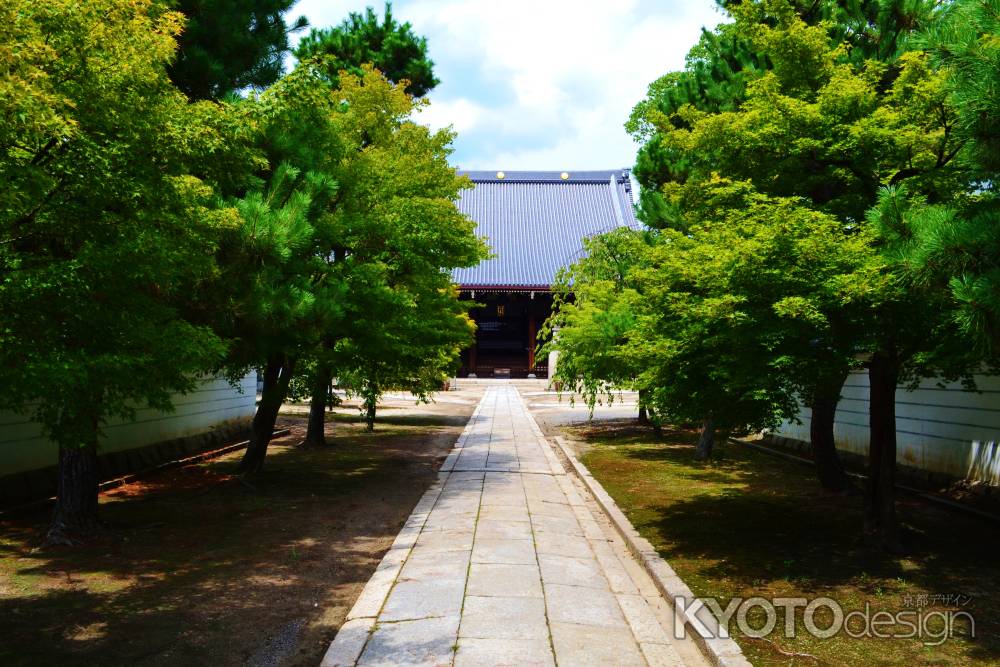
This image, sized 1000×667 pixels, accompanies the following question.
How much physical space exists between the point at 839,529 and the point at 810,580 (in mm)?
2025

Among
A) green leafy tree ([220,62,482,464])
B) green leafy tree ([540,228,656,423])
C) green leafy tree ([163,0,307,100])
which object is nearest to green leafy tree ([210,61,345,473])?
green leafy tree ([220,62,482,464])

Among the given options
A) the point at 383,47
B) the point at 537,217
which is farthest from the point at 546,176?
the point at 383,47

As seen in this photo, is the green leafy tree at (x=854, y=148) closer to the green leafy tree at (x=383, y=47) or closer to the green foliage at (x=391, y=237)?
the green foliage at (x=391, y=237)

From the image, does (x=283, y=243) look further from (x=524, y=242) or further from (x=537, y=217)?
(x=537, y=217)

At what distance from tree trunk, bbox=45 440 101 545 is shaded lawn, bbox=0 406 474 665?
0.22 m

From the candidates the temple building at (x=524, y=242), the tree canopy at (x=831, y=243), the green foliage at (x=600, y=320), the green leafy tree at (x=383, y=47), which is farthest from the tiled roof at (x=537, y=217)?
the tree canopy at (x=831, y=243)

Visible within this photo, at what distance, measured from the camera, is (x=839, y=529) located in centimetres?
755

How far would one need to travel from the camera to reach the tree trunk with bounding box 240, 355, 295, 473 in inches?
422

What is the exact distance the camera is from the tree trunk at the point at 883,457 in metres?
6.50

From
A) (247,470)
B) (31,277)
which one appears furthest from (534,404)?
(31,277)

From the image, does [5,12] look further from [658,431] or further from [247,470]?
[658,431]

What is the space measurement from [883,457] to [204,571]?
6.54 metres

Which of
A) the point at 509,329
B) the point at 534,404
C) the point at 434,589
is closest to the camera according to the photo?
the point at 434,589

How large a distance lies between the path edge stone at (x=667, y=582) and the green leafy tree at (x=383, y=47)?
17.0 m
